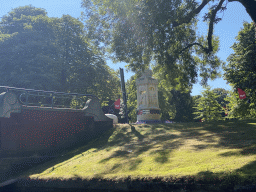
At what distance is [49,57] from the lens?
2552 cm

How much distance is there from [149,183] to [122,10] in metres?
9.46

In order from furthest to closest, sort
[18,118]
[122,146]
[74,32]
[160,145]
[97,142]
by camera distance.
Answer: [74,32] → [97,142] → [18,118] → [122,146] → [160,145]

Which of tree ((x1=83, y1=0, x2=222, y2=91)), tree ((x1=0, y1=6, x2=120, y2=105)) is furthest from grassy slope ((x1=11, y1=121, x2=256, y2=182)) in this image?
tree ((x1=0, y1=6, x2=120, y2=105))

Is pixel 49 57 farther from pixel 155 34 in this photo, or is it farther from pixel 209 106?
pixel 209 106

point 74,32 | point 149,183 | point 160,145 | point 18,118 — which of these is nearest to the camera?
point 149,183

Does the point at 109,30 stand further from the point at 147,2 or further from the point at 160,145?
the point at 160,145

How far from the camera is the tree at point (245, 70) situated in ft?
66.1

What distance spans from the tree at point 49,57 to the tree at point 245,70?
13490 mm

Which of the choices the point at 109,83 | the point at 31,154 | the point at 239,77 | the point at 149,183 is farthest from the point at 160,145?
the point at 109,83

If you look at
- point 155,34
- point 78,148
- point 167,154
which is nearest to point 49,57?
point 78,148

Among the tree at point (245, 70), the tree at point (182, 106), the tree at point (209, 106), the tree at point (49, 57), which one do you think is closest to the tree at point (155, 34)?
the tree at point (245, 70)

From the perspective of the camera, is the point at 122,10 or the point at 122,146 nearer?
the point at 122,146

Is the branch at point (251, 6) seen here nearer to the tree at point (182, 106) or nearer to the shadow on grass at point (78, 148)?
the shadow on grass at point (78, 148)

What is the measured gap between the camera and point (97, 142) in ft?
42.9
